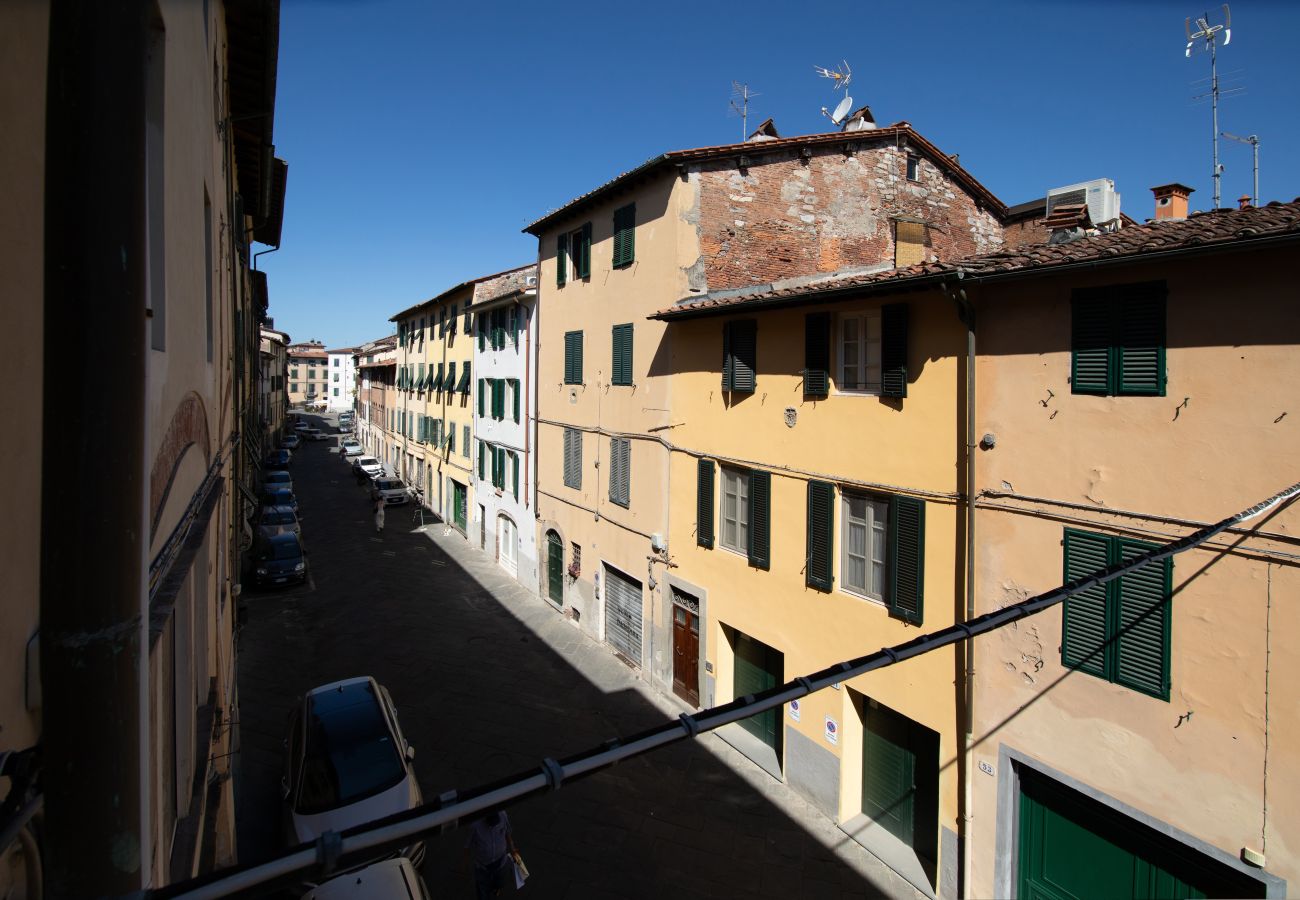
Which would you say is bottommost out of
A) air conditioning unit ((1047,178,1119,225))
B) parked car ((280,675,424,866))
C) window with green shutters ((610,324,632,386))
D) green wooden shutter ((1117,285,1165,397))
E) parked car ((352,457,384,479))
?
parked car ((280,675,424,866))

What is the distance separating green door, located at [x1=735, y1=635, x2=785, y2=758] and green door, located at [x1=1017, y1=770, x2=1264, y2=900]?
15.7 feet

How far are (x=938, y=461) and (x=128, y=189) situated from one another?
9.40 metres

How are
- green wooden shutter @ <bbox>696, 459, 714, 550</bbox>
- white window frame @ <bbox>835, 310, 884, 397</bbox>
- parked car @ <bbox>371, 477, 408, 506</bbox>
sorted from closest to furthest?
1. white window frame @ <bbox>835, 310, 884, 397</bbox>
2. green wooden shutter @ <bbox>696, 459, 714, 550</bbox>
3. parked car @ <bbox>371, 477, 408, 506</bbox>

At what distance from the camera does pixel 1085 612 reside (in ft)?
26.6

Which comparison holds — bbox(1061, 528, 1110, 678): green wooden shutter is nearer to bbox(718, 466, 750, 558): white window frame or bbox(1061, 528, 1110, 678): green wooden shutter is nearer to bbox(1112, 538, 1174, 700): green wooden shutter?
bbox(1112, 538, 1174, 700): green wooden shutter

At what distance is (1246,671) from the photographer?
687cm

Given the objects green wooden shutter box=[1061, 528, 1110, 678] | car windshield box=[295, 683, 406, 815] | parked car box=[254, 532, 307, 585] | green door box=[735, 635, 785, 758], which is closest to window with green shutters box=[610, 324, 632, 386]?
green door box=[735, 635, 785, 758]

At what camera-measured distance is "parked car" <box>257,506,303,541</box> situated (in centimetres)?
2469

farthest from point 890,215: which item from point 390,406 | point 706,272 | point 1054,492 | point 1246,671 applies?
point 390,406

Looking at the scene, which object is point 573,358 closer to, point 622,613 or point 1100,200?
point 622,613

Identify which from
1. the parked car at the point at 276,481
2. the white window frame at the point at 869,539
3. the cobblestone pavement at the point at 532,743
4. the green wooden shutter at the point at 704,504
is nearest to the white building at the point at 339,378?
the parked car at the point at 276,481

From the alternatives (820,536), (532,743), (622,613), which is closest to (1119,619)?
(820,536)

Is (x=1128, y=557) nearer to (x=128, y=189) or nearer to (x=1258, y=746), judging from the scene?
(x=1258, y=746)

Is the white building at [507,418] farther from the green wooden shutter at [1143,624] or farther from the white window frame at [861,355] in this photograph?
the green wooden shutter at [1143,624]
